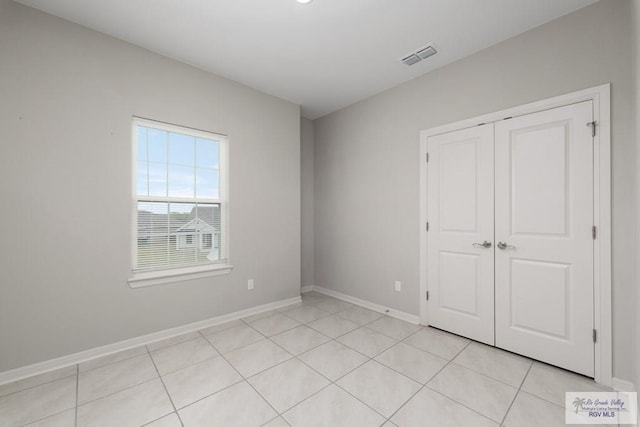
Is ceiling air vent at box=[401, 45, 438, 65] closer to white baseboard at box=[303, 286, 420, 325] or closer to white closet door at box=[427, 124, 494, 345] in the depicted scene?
white closet door at box=[427, 124, 494, 345]

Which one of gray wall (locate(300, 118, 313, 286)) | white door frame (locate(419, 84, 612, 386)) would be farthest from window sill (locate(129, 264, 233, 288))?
white door frame (locate(419, 84, 612, 386))

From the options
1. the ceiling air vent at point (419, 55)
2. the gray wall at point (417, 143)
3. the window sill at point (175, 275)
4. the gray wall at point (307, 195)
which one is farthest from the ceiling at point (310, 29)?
the window sill at point (175, 275)

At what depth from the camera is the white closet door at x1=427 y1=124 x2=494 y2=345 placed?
2.60m

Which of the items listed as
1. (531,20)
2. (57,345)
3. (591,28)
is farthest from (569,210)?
(57,345)

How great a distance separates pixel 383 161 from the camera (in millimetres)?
3514

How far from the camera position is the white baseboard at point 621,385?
1886 mm

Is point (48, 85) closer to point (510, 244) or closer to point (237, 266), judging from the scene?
point (237, 266)

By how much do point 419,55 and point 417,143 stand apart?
90 cm

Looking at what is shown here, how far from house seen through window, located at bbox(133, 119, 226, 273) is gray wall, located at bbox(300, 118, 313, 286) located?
62.0 inches

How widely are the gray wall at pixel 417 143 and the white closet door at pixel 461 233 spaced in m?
0.22

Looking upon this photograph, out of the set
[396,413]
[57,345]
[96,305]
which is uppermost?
[96,305]

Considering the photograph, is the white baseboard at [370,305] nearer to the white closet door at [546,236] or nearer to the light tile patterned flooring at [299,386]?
the light tile patterned flooring at [299,386]

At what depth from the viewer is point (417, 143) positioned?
10.3 ft

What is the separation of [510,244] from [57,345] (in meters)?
4.01
